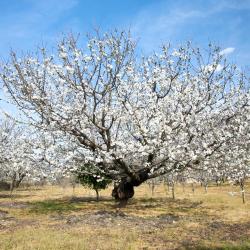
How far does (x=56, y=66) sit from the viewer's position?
24141 mm

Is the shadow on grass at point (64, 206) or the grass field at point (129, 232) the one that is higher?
the shadow on grass at point (64, 206)

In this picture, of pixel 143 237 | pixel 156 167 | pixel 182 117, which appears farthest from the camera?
pixel 156 167

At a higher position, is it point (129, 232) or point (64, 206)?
point (64, 206)

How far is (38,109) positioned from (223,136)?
1174cm

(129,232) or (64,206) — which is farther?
(64,206)

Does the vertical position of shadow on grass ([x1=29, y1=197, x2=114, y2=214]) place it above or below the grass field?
above

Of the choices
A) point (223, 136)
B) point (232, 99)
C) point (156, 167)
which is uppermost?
point (232, 99)

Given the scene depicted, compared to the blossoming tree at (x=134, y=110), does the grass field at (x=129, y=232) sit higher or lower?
lower

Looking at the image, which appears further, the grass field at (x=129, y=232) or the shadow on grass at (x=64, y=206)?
the shadow on grass at (x=64, y=206)

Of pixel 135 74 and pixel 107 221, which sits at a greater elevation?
pixel 135 74

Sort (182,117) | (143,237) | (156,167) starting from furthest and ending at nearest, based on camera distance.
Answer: (156,167) < (182,117) < (143,237)

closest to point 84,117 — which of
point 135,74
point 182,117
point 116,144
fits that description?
point 116,144

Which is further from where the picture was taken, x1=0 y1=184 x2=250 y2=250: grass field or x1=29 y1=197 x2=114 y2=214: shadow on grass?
x1=29 y1=197 x2=114 y2=214: shadow on grass

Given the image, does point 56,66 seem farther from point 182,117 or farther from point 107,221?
point 107,221
